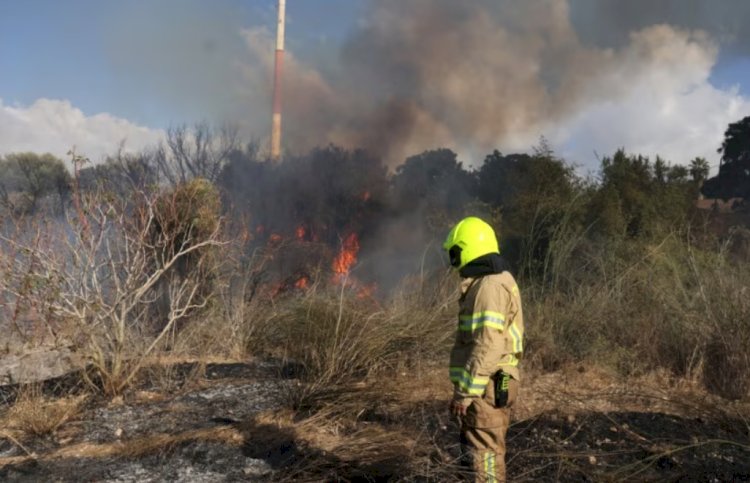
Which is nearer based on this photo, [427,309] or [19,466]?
[19,466]

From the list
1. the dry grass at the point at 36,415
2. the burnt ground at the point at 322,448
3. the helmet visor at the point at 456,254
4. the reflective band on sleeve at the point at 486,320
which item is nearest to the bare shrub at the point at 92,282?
the burnt ground at the point at 322,448

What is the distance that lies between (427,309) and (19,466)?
12.7ft

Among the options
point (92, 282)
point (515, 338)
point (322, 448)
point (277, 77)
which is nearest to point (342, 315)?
point (322, 448)

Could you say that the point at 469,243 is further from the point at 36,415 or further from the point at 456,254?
the point at 36,415

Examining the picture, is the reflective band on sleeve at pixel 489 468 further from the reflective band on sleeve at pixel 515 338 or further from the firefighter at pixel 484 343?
the reflective band on sleeve at pixel 515 338

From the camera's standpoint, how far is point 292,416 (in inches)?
205

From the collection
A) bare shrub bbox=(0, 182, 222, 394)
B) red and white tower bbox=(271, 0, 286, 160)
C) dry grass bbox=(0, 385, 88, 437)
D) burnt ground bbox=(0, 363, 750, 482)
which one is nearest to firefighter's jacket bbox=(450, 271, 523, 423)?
burnt ground bbox=(0, 363, 750, 482)

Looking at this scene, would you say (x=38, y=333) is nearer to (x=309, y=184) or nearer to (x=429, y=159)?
(x=309, y=184)

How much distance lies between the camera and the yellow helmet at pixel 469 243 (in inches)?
136

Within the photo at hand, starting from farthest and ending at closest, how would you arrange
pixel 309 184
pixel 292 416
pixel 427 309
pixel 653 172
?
pixel 309 184 → pixel 653 172 → pixel 427 309 → pixel 292 416

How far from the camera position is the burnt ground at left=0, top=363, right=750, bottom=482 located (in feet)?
13.9

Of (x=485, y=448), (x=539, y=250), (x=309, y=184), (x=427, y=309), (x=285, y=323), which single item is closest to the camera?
(x=485, y=448)

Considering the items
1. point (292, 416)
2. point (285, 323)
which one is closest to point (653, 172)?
point (285, 323)

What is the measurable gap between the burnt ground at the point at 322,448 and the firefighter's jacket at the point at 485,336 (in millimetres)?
688
